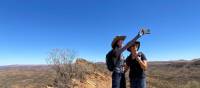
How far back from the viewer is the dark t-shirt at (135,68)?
5.91m

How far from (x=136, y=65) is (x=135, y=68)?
0.21ft

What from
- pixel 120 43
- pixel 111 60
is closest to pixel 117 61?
pixel 111 60

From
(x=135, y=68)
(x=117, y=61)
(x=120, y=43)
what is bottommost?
(x=135, y=68)

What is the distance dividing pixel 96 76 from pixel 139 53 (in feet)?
50.5

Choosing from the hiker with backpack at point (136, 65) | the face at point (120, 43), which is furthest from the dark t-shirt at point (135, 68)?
the face at point (120, 43)

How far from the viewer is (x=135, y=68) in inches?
234

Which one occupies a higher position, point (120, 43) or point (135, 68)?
point (120, 43)

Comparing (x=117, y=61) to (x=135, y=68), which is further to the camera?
(x=135, y=68)

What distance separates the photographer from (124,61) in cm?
597

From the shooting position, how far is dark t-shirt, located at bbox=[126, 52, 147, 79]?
5.91 m

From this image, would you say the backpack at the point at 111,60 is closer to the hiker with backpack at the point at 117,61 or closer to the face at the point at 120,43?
the hiker with backpack at the point at 117,61

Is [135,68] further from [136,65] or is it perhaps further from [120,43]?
[120,43]

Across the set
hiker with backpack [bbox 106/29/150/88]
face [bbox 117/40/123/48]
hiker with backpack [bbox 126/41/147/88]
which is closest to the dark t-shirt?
hiker with backpack [bbox 126/41/147/88]

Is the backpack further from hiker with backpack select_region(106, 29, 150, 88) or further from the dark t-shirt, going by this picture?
the dark t-shirt
